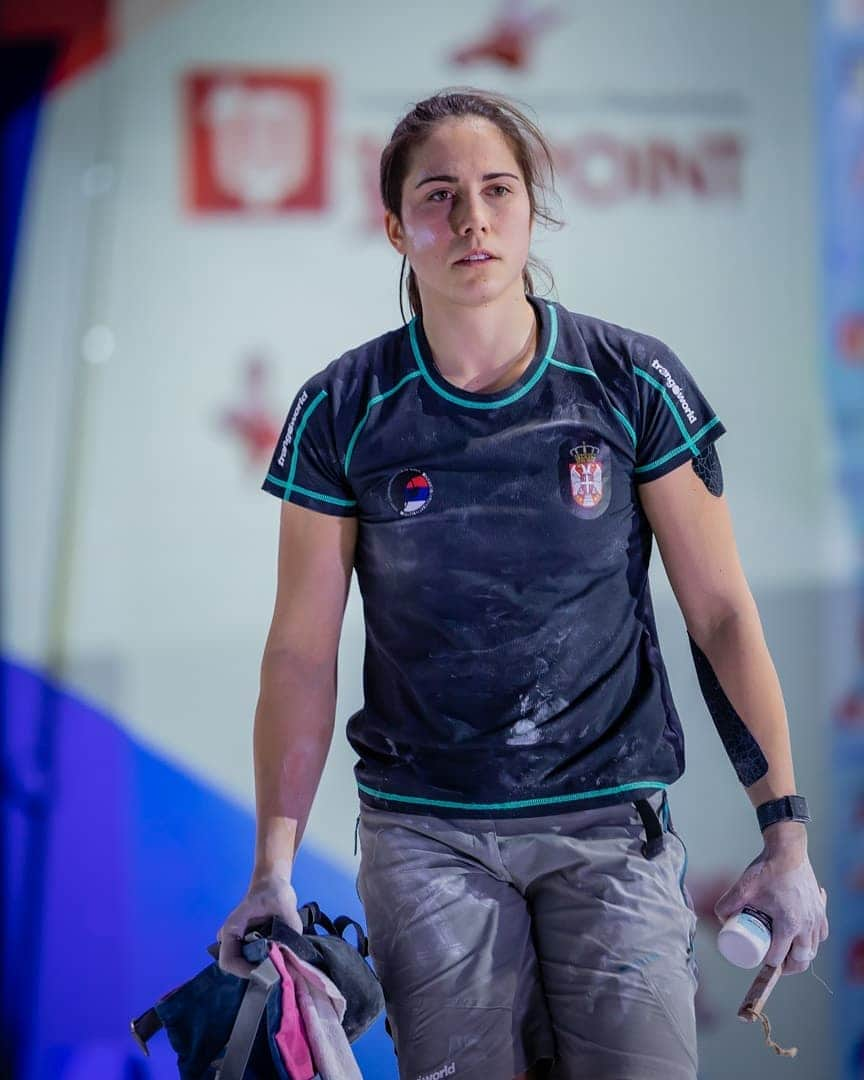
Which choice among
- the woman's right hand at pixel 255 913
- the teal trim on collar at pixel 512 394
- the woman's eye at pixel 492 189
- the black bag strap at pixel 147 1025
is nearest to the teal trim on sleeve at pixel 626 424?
the teal trim on collar at pixel 512 394

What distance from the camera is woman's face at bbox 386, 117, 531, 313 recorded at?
1.62m

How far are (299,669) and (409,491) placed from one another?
27 cm

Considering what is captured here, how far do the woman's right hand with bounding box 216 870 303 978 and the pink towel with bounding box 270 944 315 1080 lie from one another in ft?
Result: 0.16

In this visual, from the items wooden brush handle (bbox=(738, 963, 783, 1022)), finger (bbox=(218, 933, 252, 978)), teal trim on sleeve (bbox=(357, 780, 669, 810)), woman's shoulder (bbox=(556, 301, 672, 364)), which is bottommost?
wooden brush handle (bbox=(738, 963, 783, 1022))

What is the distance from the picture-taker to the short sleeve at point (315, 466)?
5.46ft

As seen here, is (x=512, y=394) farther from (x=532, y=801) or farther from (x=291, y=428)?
(x=532, y=801)

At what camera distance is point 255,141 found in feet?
9.30

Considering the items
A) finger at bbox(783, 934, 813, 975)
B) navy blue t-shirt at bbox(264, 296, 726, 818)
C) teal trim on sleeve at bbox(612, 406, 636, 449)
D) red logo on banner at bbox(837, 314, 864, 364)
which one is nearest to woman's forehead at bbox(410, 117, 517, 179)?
navy blue t-shirt at bbox(264, 296, 726, 818)

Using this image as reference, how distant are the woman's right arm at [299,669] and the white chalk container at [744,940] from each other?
1.73 ft

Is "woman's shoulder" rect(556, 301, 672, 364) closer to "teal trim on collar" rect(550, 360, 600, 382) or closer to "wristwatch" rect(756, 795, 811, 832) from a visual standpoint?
"teal trim on collar" rect(550, 360, 600, 382)

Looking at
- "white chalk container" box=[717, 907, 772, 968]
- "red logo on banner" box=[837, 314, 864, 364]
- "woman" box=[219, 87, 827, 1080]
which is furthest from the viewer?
"red logo on banner" box=[837, 314, 864, 364]

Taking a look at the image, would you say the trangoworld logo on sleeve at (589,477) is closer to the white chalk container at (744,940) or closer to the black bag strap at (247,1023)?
the white chalk container at (744,940)

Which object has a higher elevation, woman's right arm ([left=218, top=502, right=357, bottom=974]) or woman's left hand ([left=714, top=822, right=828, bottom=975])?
woman's right arm ([left=218, top=502, right=357, bottom=974])

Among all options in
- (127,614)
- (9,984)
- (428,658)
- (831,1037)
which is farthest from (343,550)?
(831,1037)
